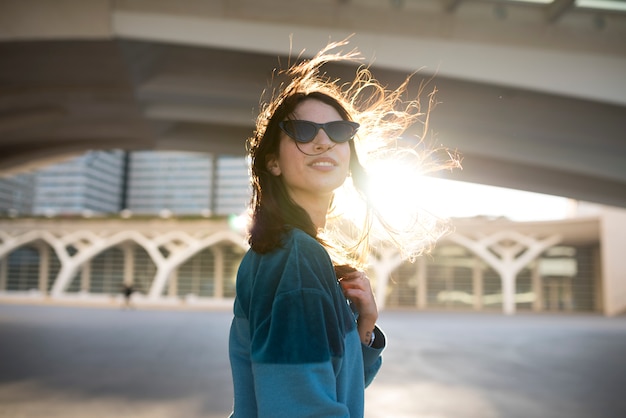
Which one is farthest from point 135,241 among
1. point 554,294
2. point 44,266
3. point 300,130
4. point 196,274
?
point 300,130

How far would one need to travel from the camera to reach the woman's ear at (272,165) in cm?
151

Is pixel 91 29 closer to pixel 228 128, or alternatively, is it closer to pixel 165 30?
pixel 165 30

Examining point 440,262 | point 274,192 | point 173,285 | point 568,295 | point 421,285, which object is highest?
point 274,192

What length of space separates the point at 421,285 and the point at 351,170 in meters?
32.9

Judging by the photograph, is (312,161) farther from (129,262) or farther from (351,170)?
(129,262)

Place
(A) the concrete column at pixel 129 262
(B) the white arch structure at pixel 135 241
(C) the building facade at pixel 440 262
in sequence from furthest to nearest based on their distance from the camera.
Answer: (A) the concrete column at pixel 129 262 → (B) the white arch structure at pixel 135 241 → (C) the building facade at pixel 440 262

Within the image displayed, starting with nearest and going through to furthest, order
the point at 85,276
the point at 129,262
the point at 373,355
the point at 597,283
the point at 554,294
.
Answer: the point at 373,355 < the point at 597,283 < the point at 554,294 < the point at 129,262 < the point at 85,276

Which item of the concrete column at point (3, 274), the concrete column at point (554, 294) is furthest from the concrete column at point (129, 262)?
the concrete column at point (554, 294)

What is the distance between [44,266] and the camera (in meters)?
39.4

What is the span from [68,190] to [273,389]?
14344 centimetres

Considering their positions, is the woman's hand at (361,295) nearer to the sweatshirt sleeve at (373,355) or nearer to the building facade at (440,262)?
the sweatshirt sleeve at (373,355)

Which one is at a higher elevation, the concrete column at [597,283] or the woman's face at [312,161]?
the woman's face at [312,161]

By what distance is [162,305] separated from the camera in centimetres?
3131

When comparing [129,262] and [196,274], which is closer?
[196,274]
